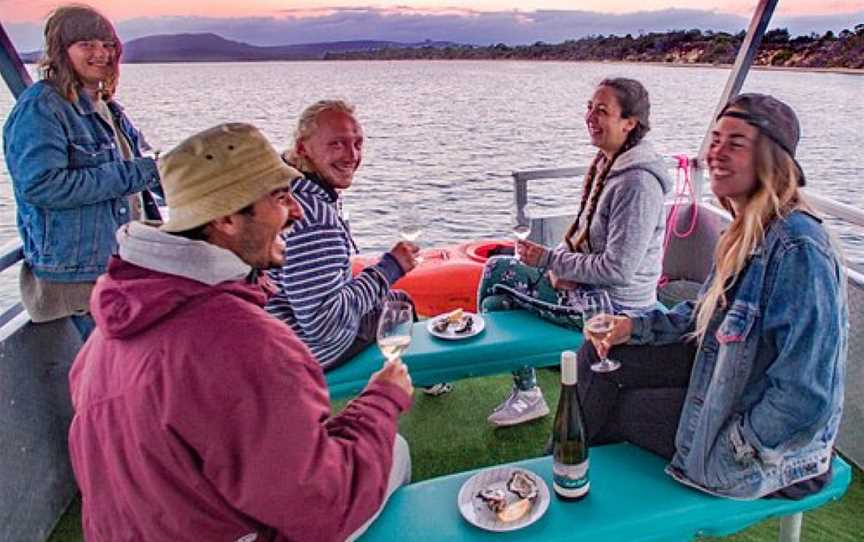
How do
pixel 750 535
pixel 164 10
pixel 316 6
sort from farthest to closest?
pixel 316 6
pixel 164 10
pixel 750 535

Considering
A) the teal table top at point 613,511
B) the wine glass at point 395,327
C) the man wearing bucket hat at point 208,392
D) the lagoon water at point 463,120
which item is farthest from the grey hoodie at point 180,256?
the teal table top at point 613,511

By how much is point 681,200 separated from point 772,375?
2728mm

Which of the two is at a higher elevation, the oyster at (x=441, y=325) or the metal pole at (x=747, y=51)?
the metal pole at (x=747, y=51)

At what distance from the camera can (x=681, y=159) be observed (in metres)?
4.11

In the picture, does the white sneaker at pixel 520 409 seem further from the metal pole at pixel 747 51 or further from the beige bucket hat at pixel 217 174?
the beige bucket hat at pixel 217 174

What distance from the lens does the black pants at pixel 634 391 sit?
6.19 ft

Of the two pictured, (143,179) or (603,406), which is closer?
(603,406)

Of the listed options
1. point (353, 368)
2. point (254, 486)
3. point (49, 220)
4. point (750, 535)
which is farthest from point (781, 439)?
point (49, 220)

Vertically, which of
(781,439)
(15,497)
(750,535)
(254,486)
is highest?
(254,486)

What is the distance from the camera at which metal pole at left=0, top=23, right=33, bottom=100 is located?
9.41 feet

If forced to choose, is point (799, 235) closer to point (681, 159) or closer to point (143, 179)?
point (143, 179)

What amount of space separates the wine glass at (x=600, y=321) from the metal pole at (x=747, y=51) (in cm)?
202

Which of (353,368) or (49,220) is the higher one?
(49,220)

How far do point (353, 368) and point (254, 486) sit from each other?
1310 mm
